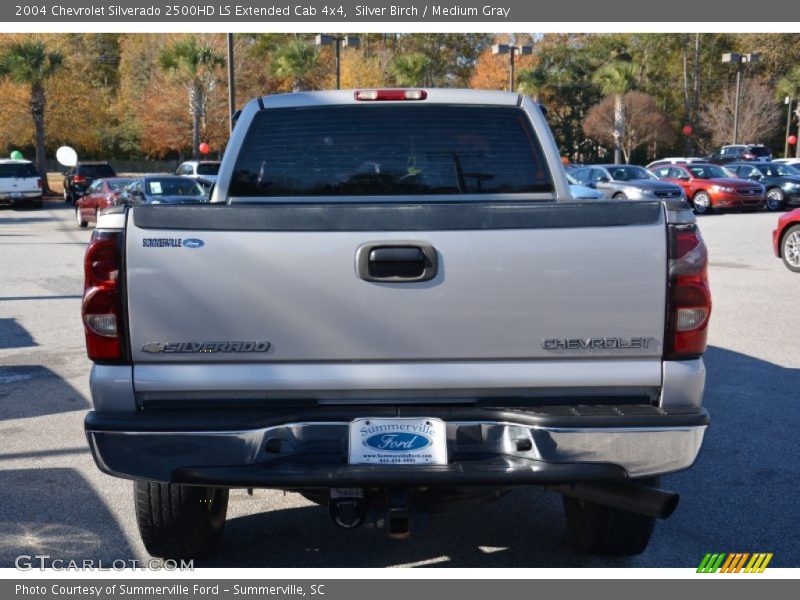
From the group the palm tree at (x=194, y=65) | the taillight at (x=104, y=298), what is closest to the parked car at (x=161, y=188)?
the taillight at (x=104, y=298)

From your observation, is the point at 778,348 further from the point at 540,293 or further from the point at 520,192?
the point at 540,293

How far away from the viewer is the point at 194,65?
4372 centimetres

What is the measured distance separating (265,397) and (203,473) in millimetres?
364

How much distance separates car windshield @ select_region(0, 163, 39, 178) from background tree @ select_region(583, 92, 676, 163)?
35865 mm

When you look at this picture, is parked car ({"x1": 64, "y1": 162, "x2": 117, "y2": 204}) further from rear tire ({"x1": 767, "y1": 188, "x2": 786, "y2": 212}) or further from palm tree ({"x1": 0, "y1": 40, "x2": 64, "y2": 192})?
rear tire ({"x1": 767, "y1": 188, "x2": 786, "y2": 212})

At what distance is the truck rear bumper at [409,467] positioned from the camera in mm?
3439

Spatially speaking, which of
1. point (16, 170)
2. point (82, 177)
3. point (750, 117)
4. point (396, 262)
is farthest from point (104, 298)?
point (750, 117)

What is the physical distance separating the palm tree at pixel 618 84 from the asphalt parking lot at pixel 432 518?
4789cm

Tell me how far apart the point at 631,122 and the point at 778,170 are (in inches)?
1077

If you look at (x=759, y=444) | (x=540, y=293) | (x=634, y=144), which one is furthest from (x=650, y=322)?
(x=634, y=144)

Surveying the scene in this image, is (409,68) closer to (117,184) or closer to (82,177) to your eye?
(82,177)

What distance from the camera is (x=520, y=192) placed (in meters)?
5.05
